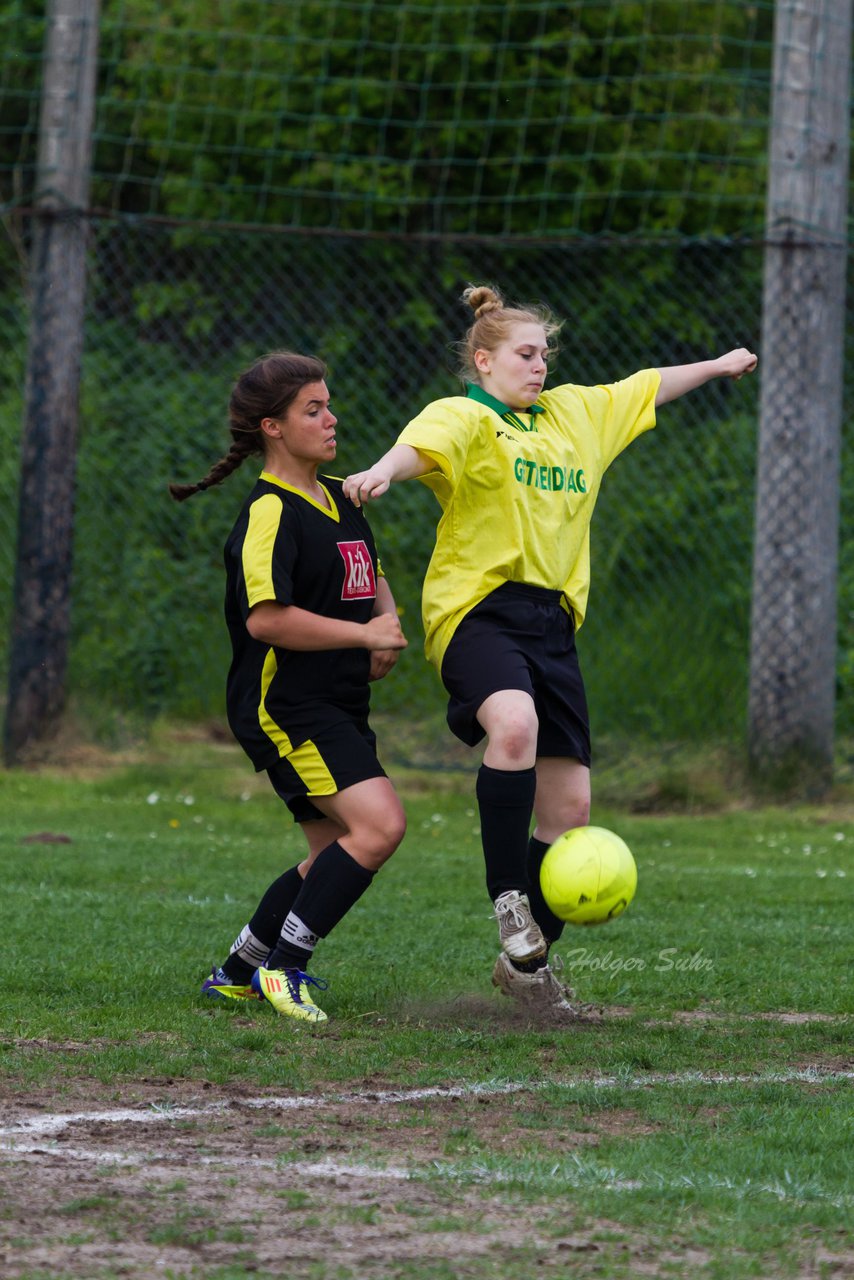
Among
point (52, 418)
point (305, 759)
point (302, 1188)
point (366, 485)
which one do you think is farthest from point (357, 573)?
point (52, 418)

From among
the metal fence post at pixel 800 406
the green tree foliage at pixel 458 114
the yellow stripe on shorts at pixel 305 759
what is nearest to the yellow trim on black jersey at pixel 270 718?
the yellow stripe on shorts at pixel 305 759

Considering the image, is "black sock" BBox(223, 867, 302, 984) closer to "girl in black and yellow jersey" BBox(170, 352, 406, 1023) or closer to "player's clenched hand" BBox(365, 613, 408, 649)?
"girl in black and yellow jersey" BBox(170, 352, 406, 1023)

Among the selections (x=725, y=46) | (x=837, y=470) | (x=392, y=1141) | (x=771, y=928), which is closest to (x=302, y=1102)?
(x=392, y=1141)

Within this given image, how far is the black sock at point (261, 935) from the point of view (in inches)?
195

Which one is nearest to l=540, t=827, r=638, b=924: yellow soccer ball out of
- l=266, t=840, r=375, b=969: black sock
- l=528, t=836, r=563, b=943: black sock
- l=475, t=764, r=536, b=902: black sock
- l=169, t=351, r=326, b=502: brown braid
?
l=475, t=764, r=536, b=902: black sock

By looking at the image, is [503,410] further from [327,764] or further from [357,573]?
[327,764]

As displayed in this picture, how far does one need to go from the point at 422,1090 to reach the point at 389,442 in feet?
26.0

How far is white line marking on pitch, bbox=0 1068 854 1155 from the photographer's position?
3.57m

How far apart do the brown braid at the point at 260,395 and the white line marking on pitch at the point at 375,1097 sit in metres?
1.79

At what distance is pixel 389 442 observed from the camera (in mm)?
11531

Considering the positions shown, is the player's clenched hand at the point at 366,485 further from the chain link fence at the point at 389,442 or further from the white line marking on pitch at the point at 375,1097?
the chain link fence at the point at 389,442

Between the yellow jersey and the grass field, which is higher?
the yellow jersey
